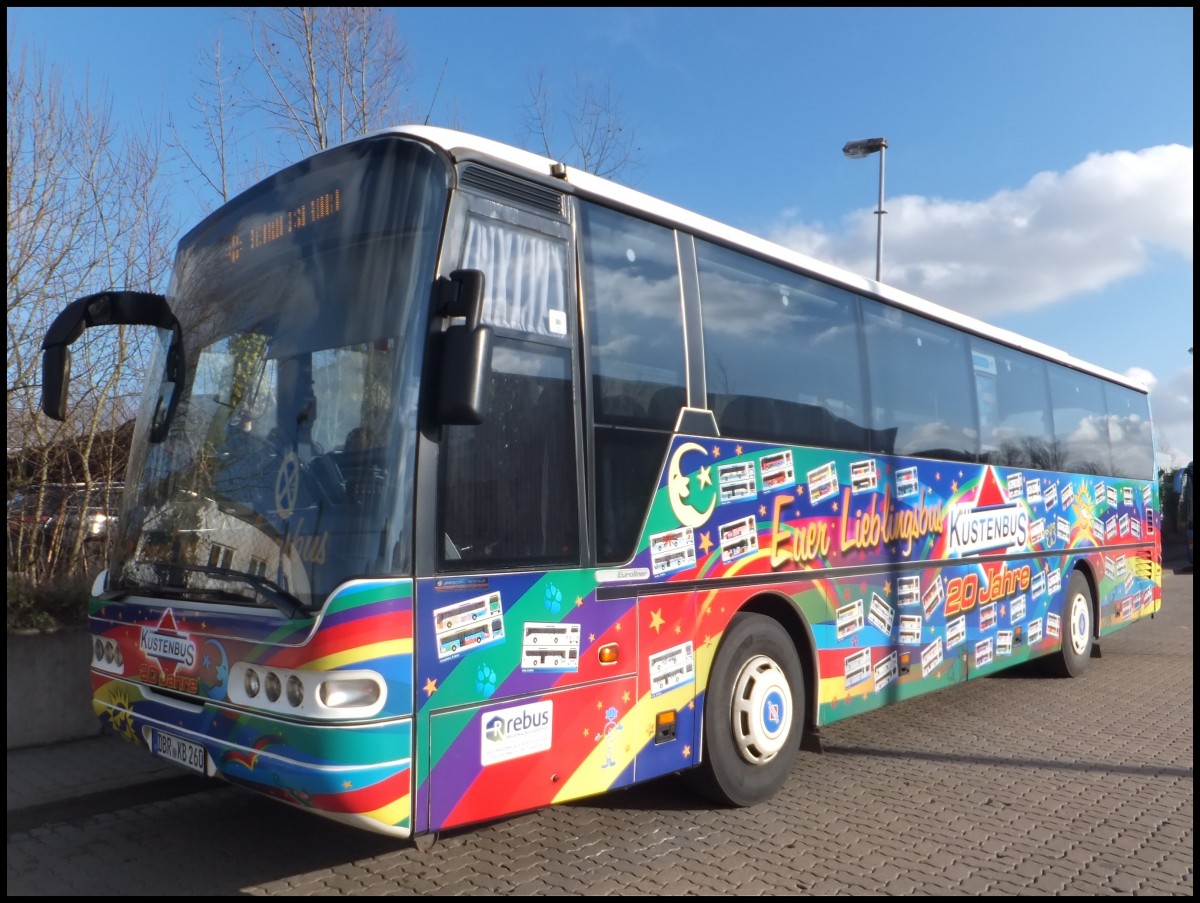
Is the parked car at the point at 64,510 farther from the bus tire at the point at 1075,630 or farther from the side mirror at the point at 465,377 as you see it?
the bus tire at the point at 1075,630

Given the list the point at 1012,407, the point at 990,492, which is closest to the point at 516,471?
the point at 990,492

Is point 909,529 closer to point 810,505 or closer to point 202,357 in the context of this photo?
point 810,505

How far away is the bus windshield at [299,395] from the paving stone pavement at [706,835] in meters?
1.41

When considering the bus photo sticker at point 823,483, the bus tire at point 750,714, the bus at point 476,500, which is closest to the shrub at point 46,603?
the bus at point 476,500

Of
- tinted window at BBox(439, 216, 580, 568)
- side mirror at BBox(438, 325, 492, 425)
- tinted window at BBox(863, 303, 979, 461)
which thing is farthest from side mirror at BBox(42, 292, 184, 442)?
tinted window at BBox(863, 303, 979, 461)

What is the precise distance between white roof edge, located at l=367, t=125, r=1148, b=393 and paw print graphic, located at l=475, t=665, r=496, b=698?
230cm

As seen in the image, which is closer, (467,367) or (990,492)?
(467,367)

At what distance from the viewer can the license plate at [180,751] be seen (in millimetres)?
4543

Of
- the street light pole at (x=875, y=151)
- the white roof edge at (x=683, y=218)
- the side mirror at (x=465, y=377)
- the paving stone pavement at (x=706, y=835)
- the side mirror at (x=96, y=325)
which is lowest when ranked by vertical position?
the paving stone pavement at (x=706, y=835)

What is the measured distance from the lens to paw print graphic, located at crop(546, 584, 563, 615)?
15.5ft

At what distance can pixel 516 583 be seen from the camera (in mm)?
4598

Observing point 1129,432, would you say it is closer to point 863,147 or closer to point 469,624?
point 863,147

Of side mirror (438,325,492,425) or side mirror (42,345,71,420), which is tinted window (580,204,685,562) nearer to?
side mirror (438,325,492,425)

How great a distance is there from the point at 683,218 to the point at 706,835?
138 inches
